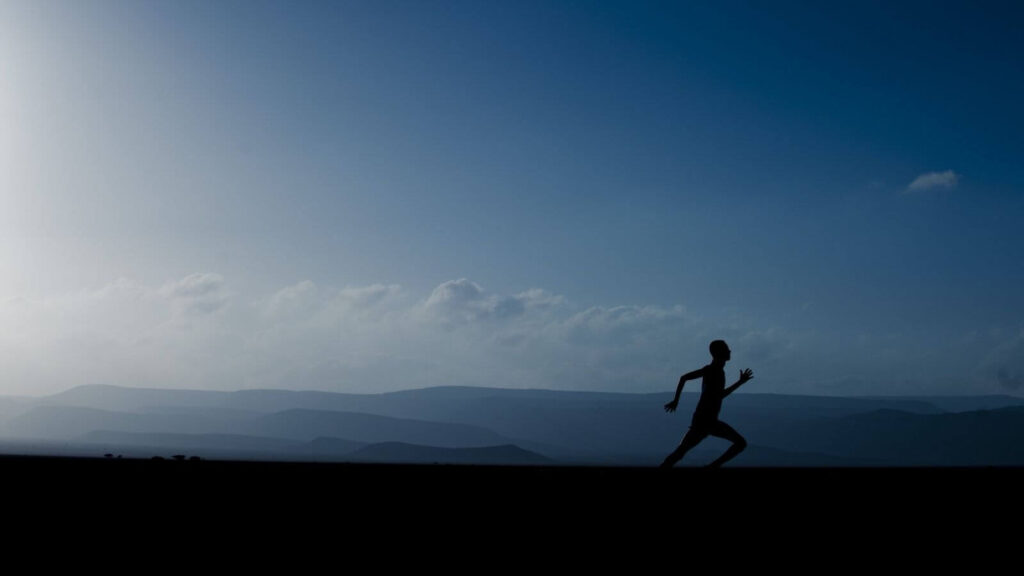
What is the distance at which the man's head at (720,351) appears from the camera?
10789 mm

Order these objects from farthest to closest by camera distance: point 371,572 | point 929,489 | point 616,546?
point 929,489, point 616,546, point 371,572

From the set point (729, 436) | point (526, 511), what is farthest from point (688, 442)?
point (526, 511)

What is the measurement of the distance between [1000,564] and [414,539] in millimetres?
3664

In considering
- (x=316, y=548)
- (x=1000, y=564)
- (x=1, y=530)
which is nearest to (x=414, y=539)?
(x=316, y=548)

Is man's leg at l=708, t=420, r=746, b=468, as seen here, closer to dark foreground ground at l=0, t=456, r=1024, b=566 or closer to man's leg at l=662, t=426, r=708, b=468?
man's leg at l=662, t=426, r=708, b=468

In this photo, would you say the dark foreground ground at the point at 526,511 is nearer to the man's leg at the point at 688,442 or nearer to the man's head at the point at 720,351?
the man's leg at the point at 688,442

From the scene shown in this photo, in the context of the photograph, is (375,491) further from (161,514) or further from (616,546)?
(616,546)

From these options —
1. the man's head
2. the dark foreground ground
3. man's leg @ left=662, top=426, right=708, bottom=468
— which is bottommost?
the dark foreground ground

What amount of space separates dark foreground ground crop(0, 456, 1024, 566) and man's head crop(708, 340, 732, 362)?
5.11 ft

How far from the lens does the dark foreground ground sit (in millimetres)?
5355

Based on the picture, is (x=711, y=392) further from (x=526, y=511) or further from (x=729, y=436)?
(x=526, y=511)

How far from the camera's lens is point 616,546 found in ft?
17.3

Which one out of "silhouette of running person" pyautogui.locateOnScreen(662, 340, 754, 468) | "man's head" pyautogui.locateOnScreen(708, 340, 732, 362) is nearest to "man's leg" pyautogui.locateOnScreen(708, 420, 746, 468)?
"silhouette of running person" pyautogui.locateOnScreen(662, 340, 754, 468)

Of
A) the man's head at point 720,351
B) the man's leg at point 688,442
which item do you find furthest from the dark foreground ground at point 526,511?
the man's head at point 720,351
